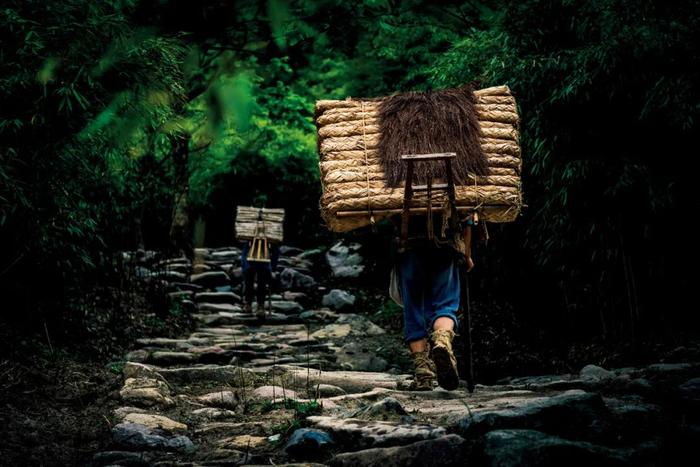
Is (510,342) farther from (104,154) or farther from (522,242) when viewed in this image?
(104,154)

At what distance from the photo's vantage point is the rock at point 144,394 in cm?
443

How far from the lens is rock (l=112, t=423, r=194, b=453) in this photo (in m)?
3.44

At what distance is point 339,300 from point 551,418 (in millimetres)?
10269

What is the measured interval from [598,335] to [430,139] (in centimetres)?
359

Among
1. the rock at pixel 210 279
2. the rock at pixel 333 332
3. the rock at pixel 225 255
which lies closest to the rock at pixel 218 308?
the rock at pixel 333 332

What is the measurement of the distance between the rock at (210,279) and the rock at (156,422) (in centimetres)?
1138

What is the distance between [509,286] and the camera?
7.98m

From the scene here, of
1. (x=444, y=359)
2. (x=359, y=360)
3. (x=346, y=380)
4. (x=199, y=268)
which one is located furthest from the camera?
(x=199, y=268)

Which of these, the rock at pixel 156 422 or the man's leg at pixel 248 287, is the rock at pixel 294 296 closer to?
the man's leg at pixel 248 287

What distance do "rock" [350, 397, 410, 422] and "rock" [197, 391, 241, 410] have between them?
136 cm

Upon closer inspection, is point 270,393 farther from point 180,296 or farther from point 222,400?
point 180,296

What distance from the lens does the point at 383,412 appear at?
3449mm

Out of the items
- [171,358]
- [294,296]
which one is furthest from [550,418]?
[294,296]

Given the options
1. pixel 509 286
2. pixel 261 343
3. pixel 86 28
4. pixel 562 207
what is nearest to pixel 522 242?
pixel 509 286
